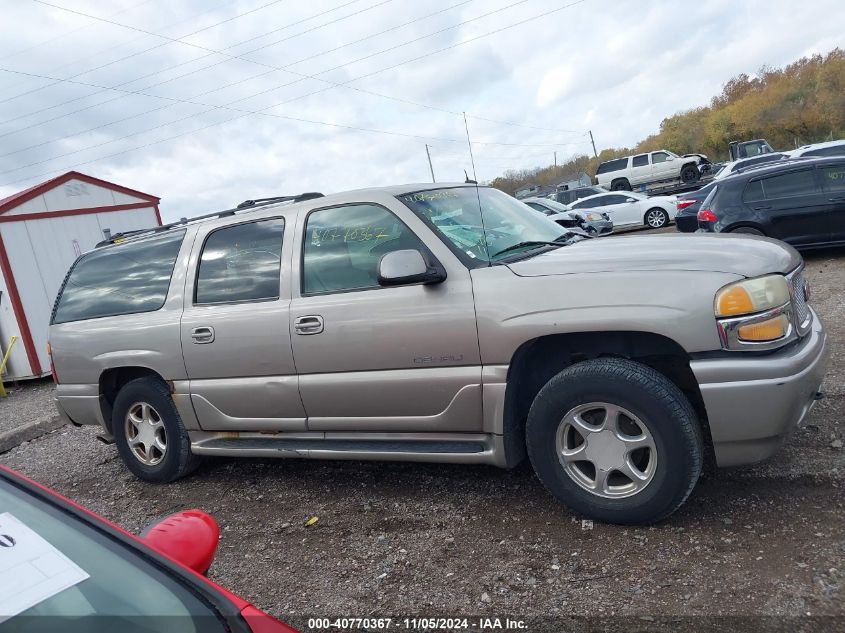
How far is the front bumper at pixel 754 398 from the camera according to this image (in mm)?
2770

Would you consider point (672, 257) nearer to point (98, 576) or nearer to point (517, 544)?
point (517, 544)

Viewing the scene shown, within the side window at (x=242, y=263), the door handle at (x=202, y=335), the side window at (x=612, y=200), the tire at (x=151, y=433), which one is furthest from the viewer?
the side window at (x=612, y=200)

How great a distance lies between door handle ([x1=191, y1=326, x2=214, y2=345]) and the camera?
4.14 meters

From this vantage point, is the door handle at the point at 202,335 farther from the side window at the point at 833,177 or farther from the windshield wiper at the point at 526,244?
the side window at the point at 833,177

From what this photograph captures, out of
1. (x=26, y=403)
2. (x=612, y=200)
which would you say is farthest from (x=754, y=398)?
(x=612, y=200)

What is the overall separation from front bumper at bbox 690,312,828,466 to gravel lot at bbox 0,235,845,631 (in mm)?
418

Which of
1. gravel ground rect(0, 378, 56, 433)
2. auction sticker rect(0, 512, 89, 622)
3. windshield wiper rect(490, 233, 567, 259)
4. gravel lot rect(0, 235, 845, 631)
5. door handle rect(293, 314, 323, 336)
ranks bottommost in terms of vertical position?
gravel lot rect(0, 235, 845, 631)

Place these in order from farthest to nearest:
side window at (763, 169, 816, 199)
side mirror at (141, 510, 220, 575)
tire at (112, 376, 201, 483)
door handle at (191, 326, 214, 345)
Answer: side window at (763, 169, 816, 199)
tire at (112, 376, 201, 483)
door handle at (191, 326, 214, 345)
side mirror at (141, 510, 220, 575)

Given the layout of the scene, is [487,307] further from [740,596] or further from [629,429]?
[740,596]

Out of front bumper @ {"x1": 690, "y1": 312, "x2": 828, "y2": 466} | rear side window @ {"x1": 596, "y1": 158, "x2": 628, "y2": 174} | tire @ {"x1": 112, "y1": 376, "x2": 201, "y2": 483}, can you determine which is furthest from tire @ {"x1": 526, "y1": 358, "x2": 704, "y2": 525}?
rear side window @ {"x1": 596, "y1": 158, "x2": 628, "y2": 174}

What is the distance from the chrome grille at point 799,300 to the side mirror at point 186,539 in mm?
2687

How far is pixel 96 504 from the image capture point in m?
4.65

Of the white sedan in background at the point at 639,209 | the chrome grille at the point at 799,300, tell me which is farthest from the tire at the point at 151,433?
the white sedan in background at the point at 639,209

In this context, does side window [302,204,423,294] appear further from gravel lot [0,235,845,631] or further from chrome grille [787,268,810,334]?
chrome grille [787,268,810,334]
